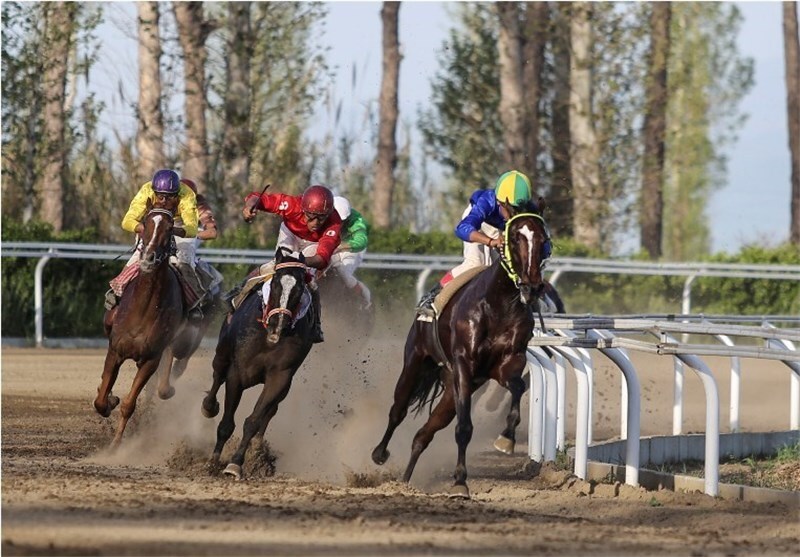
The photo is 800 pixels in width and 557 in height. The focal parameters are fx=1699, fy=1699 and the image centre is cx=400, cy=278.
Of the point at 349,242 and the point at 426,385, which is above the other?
the point at 349,242

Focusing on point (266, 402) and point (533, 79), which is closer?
point (266, 402)

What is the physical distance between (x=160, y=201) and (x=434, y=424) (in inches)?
105

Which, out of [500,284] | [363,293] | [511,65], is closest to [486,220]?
[500,284]

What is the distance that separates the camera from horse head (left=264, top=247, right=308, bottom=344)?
1010 cm

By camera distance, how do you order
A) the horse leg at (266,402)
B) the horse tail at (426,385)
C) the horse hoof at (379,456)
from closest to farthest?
the horse leg at (266,402)
the horse hoof at (379,456)
the horse tail at (426,385)

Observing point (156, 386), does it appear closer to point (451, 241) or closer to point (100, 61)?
point (451, 241)

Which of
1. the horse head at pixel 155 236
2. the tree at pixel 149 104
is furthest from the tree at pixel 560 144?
the horse head at pixel 155 236

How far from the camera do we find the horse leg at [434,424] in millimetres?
10477

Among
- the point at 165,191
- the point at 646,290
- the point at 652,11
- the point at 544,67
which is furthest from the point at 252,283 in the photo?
the point at 544,67

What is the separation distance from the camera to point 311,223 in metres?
10.9

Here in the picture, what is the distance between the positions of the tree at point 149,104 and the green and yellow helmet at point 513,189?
17.2 meters

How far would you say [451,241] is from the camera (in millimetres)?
25922

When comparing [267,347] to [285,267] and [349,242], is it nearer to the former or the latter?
[285,267]

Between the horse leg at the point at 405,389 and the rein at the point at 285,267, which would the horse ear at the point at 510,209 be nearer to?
the rein at the point at 285,267
